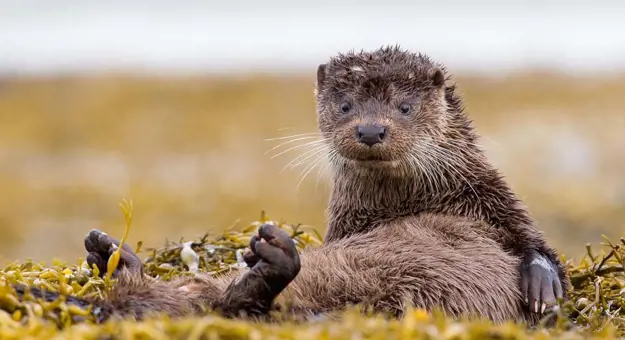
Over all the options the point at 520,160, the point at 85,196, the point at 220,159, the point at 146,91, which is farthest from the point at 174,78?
the point at 520,160

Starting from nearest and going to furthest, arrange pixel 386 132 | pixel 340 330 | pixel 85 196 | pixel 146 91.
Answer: pixel 340 330 < pixel 386 132 < pixel 85 196 < pixel 146 91

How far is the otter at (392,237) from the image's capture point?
3.33m

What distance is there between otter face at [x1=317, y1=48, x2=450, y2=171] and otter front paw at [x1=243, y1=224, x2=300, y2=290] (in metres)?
1.01

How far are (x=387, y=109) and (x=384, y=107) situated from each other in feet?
0.05

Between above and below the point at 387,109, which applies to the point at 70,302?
below

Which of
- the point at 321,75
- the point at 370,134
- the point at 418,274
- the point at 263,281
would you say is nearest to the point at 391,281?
the point at 418,274

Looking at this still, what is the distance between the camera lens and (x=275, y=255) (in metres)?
3.33

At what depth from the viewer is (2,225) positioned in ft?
50.5

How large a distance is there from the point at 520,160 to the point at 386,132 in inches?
559

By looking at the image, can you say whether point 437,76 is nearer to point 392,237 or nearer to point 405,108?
point 405,108

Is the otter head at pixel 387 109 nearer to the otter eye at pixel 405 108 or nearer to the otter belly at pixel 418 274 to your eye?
the otter eye at pixel 405 108

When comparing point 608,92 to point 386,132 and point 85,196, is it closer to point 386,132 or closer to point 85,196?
point 85,196

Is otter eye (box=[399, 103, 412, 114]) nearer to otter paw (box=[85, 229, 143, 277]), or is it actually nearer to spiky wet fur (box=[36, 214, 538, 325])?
spiky wet fur (box=[36, 214, 538, 325])

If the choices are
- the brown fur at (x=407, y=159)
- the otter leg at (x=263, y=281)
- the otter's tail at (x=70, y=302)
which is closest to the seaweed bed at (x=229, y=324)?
the otter's tail at (x=70, y=302)
